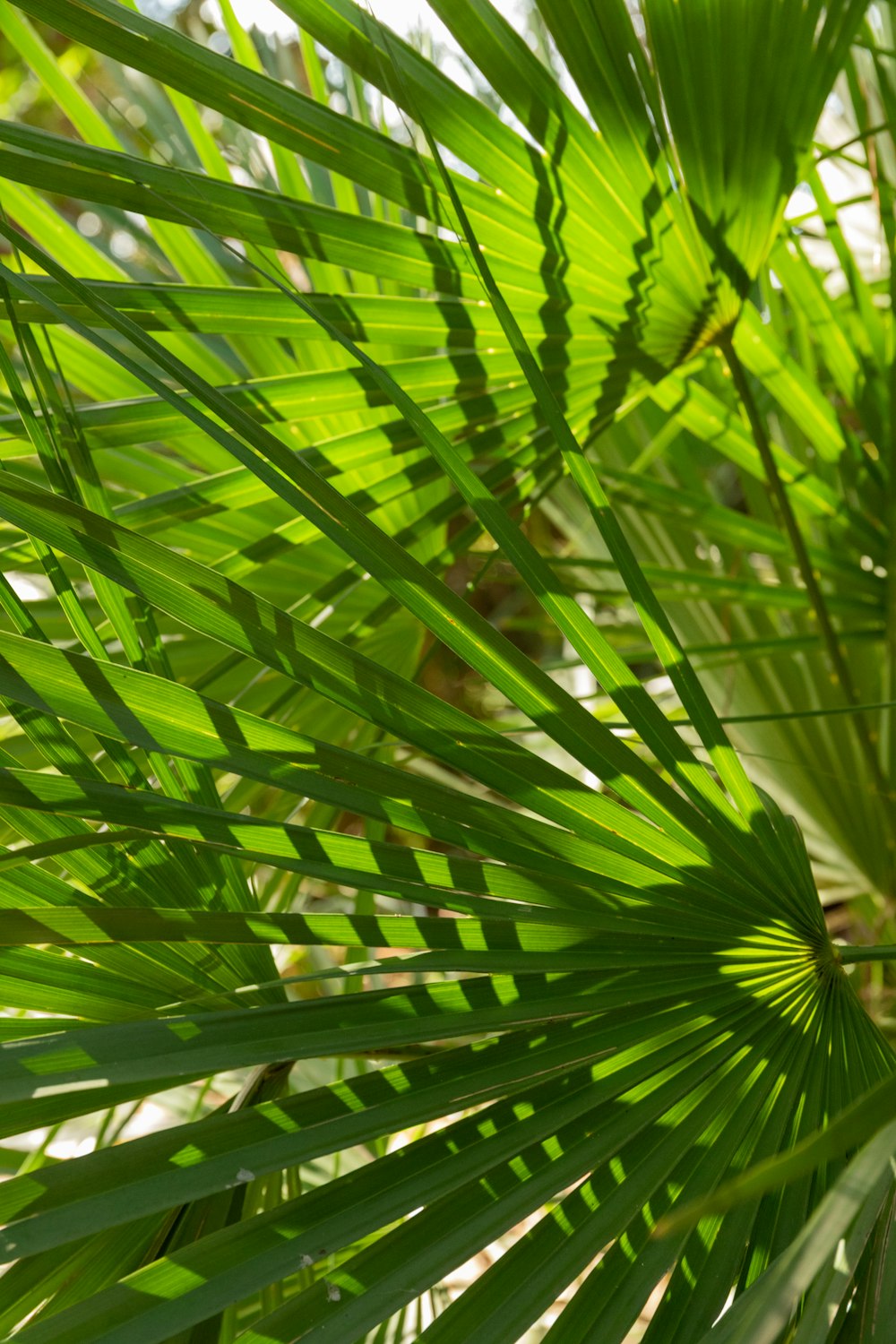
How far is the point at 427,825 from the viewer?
503 millimetres

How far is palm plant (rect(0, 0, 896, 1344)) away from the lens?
0.43 meters

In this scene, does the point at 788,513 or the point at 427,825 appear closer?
the point at 427,825

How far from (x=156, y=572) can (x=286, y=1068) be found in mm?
332

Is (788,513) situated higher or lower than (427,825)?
higher

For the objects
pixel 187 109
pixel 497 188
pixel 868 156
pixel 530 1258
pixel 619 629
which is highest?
pixel 187 109

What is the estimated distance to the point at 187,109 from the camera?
2.73ft

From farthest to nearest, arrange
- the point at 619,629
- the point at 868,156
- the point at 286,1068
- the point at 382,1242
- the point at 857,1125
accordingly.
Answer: the point at 619,629 → the point at 868,156 → the point at 286,1068 → the point at 382,1242 → the point at 857,1125

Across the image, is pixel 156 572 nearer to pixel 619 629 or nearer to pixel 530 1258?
pixel 530 1258

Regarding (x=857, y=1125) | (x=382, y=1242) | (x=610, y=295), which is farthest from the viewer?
(x=610, y=295)

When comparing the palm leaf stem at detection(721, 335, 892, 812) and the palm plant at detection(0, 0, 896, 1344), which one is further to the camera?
the palm leaf stem at detection(721, 335, 892, 812)

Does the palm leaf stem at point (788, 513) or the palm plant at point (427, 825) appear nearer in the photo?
the palm plant at point (427, 825)

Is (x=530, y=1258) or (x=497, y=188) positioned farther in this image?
(x=497, y=188)

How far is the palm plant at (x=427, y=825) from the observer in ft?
1.42

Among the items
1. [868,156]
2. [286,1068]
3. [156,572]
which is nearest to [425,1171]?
[286,1068]
